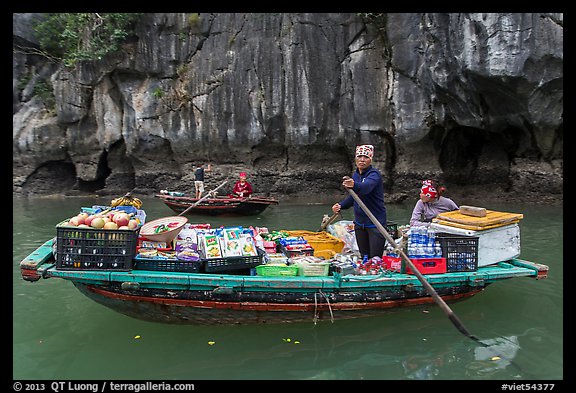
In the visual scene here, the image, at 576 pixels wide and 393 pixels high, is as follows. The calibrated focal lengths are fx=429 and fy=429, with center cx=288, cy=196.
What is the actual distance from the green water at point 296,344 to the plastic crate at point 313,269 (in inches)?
23.5

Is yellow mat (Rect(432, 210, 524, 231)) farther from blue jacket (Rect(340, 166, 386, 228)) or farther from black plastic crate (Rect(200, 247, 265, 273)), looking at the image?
black plastic crate (Rect(200, 247, 265, 273))

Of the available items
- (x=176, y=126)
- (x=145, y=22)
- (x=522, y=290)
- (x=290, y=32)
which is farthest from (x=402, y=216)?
(x=145, y=22)

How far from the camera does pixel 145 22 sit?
18047 millimetres

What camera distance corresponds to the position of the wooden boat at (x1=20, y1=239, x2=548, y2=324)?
15.6ft

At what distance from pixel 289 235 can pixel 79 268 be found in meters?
3.09

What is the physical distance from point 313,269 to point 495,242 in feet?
8.19

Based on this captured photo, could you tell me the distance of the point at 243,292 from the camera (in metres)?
4.91

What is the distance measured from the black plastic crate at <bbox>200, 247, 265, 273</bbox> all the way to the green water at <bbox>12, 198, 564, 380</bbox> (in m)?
0.71

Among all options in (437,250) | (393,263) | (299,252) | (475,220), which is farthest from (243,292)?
(475,220)

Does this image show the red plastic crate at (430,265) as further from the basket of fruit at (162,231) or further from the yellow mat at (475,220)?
the basket of fruit at (162,231)

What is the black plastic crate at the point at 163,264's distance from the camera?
16.2 ft

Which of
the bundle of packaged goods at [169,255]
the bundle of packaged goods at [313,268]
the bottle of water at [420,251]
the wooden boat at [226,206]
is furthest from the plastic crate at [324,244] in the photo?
the wooden boat at [226,206]

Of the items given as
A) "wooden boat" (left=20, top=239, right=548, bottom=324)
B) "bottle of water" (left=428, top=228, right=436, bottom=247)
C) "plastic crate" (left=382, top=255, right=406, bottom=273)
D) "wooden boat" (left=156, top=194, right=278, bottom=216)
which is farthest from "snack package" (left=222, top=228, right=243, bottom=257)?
"wooden boat" (left=156, top=194, right=278, bottom=216)
